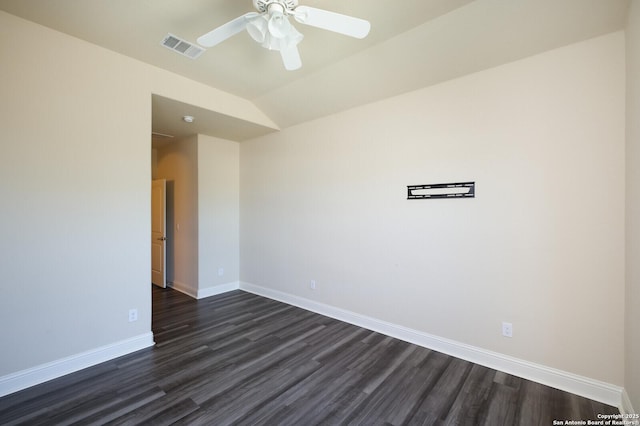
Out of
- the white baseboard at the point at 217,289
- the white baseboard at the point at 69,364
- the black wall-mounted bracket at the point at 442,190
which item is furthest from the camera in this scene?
the white baseboard at the point at 217,289

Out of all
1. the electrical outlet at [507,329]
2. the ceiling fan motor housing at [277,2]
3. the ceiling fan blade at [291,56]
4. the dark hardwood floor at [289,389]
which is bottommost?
the dark hardwood floor at [289,389]

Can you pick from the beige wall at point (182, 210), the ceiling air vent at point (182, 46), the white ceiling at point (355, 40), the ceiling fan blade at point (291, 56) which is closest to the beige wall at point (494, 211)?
the white ceiling at point (355, 40)

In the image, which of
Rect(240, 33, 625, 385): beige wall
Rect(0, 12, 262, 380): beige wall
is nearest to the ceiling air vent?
Rect(0, 12, 262, 380): beige wall

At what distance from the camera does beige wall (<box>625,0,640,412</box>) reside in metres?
1.68

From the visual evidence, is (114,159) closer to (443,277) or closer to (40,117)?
(40,117)

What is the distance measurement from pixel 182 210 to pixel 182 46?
294 centimetres

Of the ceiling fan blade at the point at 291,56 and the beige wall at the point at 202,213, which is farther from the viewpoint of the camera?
the beige wall at the point at 202,213

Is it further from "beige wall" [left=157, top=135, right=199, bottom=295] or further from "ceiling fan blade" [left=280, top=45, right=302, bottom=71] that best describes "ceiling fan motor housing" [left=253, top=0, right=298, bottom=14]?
"beige wall" [left=157, top=135, right=199, bottom=295]

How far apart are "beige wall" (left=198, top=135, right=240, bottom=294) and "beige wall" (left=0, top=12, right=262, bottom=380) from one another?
1586mm

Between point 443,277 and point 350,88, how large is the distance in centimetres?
229

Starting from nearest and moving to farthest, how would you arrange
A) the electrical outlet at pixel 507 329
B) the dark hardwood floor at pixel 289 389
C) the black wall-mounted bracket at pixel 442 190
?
the dark hardwood floor at pixel 289 389
the electrical outlet at pixel 507 329
the black wall-mounted bracket at pixel 442 190

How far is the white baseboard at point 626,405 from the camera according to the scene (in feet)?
5.87

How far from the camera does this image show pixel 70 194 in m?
2.45

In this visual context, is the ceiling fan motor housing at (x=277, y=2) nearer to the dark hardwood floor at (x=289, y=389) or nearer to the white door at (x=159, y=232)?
the dark hardwood floor at (x=289, y=389)
